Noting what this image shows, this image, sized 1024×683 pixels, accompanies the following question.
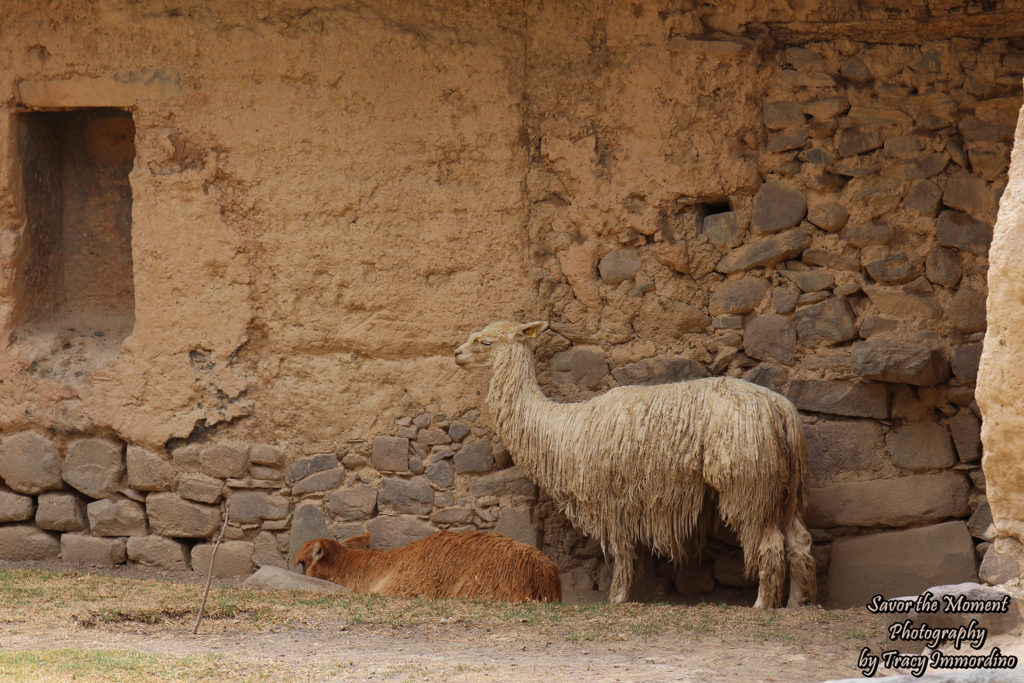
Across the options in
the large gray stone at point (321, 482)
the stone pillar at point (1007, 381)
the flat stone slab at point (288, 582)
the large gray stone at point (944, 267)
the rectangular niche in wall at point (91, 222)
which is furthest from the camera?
the rectangular niche in wall at point (91, 222)

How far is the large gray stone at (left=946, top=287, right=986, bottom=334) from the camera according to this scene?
611 cm

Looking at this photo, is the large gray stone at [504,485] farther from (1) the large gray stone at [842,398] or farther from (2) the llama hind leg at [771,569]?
(1) the large gray stone at [842,398]

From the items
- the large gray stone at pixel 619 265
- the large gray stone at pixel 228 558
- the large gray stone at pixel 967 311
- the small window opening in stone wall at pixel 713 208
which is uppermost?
the small window opening in stone wall at pixel 713 208

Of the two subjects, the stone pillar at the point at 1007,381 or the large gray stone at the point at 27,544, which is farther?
the large gray stone at the point at 27,544

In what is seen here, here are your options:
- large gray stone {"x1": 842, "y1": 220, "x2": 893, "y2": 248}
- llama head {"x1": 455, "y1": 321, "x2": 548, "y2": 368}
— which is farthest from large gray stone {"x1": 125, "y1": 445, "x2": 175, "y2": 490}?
large gray stone {"x1": 842, "y1": 220, "x2": 893, "y2": 248}

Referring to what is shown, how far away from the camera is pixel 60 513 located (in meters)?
7.00

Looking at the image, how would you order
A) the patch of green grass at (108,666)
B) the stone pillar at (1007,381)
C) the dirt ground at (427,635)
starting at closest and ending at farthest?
the stone pillar at (1007,381)
the patch of green grass at (108,666)
the dirt ground at (427,635)

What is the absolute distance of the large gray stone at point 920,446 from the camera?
616cm

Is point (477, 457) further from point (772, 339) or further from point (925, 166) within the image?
point (925, 166)

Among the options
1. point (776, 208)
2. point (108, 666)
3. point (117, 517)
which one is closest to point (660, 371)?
point (776, 208)

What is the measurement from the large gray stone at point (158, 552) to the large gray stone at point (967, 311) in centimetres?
447

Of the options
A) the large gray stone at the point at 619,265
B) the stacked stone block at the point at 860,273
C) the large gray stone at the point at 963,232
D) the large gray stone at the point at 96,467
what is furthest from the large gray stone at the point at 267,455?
the large gray stone at the point at 963,232

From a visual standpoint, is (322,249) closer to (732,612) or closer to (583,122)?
(583,122)

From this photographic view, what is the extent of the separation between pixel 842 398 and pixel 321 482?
9.62 feet
